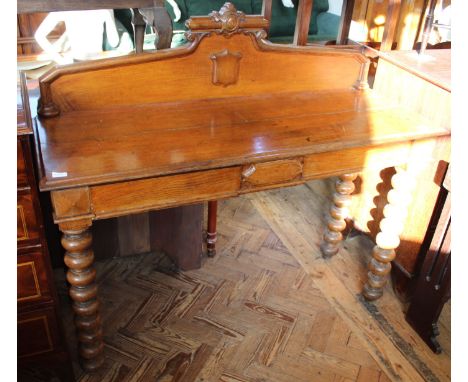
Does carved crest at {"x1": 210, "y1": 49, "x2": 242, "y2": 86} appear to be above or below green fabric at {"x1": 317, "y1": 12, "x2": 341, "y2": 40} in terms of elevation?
above

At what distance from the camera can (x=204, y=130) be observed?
1558mm

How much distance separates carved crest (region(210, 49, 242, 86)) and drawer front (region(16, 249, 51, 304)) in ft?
2.75

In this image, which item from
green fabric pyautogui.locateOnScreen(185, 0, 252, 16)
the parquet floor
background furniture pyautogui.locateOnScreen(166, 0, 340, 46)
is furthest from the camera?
background furniture pyautogui.locateOnScreen(166, 0, 340, 46)

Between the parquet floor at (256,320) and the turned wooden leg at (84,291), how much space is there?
12 centimetres

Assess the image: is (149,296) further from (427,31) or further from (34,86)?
(427,31)

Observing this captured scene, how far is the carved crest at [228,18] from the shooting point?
1611 mm

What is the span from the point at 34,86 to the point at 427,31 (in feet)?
4.82

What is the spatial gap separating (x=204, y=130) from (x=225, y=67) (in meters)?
0.30

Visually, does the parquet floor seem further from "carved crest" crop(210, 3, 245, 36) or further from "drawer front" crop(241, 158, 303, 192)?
"carved crest" crop(210, 3, 245, 36)

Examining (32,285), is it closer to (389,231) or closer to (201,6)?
(389,231)

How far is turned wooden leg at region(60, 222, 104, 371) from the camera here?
1.39 metres

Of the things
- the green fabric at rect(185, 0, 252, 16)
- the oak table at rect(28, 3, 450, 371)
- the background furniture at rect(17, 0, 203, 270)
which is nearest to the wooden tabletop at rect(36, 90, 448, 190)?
the oak table at rect(28, 3, 450, 371)

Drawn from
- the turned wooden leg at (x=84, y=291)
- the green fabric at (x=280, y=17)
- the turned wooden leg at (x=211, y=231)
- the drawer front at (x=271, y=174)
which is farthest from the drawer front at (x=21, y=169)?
the green fabric at (x=280, y=17)
